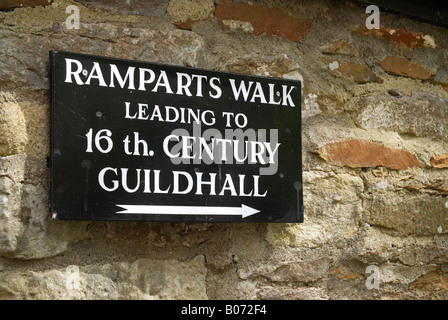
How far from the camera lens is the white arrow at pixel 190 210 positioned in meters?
1.40

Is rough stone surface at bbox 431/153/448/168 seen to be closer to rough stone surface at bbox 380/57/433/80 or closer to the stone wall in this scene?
the stone wall

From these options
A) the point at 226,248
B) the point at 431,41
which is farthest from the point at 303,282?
the point at 431,41

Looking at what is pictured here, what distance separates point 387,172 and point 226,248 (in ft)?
1.82

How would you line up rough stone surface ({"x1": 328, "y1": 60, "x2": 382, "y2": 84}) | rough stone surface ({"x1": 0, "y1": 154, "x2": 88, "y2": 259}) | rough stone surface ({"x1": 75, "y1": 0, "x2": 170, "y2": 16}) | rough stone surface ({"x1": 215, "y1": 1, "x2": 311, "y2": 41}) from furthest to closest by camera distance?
Result: 1. rough stone surface ({"x1": 328, "y1": 60, "x2": 382, "y2": 84})
2. rough stone surface ({"x1": 215, "y1": 1, "x2": 311, "y2": 41})
3. rough stone surface ({"x1": 75, "y1": 0, "x2": 170, "y2": 16})
4. rough stone surface ({"x1": 0, "y1": 154, "x2": 88, "y2": 259})

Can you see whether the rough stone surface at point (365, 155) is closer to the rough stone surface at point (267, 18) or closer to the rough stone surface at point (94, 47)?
the rough stone surface at point (267, 18)

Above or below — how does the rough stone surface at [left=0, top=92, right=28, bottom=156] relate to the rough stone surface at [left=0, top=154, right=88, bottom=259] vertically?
above

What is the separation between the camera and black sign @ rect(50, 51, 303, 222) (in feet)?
4.49

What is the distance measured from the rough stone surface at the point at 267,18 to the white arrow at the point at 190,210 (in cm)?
50

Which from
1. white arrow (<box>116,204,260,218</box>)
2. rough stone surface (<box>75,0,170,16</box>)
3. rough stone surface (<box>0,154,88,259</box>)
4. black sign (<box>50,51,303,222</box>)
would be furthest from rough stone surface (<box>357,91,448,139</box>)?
rough stone surface (<box>0,154,88,259</box>)

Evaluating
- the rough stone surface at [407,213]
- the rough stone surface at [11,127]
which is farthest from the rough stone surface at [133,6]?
the rough stone surface at [407,213]

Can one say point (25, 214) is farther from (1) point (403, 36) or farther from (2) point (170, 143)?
(1) point (403, 36)

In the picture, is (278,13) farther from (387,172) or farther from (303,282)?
(303,282)

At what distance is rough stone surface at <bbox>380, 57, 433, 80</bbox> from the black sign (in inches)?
14.4

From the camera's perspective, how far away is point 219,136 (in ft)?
4.99
